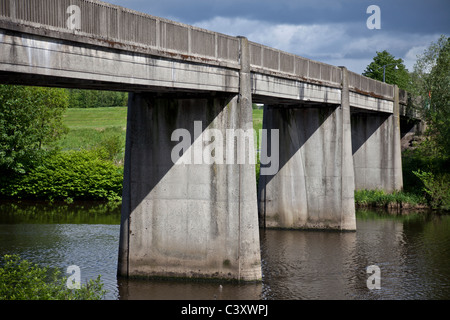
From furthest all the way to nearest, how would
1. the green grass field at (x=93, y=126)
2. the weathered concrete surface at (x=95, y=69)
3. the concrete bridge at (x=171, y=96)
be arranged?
the green grass field at (x=93, y=126), the concrete bridge at (x=171, y=96), the weathered concrete surface at (x=95, y=69)

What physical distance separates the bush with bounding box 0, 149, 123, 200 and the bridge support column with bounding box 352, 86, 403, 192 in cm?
1653

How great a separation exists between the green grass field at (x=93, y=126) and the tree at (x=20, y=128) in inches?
661

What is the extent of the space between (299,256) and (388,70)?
6420cm

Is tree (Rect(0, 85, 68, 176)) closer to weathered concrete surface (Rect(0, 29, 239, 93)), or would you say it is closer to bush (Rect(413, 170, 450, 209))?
weathered concrete surface (Rect(0, 29, 239, 93))

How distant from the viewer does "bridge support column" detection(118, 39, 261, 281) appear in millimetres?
19672

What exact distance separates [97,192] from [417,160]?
23.3m

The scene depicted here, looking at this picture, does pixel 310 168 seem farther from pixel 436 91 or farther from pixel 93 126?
Answer: pixel 93 126

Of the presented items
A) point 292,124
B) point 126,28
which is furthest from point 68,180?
A: point 126,28

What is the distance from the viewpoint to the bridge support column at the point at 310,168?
30.7 metres

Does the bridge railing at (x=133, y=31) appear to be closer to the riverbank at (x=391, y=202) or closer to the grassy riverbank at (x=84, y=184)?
the riverbank at (x=391, y=202)

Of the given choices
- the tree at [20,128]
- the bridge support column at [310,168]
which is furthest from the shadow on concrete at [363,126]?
the tree at [20,128]

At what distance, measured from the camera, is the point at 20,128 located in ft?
135

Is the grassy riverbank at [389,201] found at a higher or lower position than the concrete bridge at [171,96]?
lower

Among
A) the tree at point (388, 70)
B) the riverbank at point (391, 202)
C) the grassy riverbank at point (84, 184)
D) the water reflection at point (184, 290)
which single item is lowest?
the water reflection at point (184, 290)
